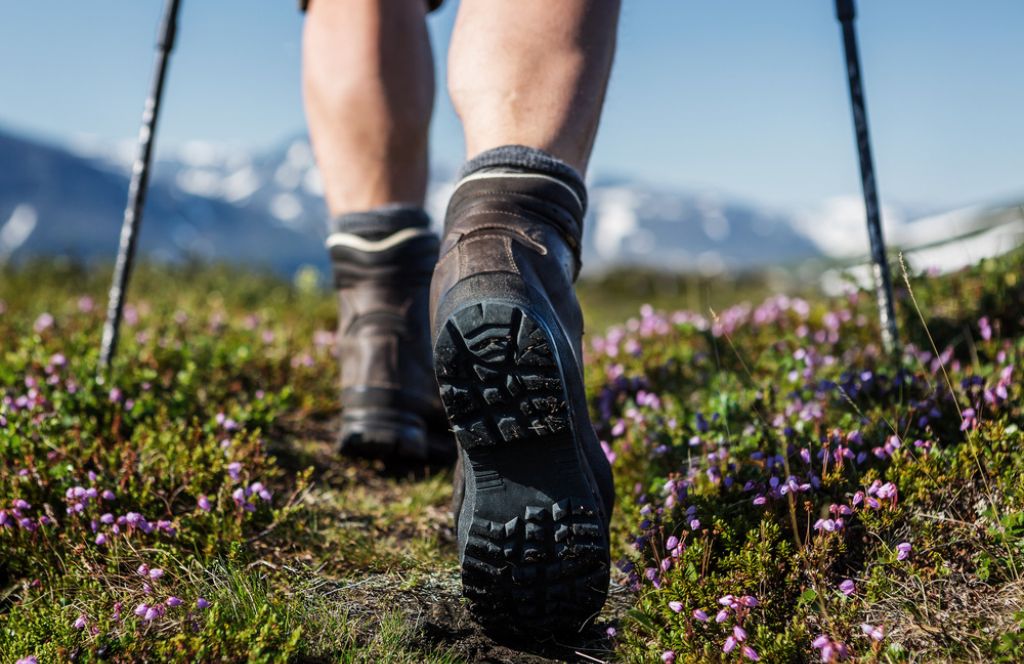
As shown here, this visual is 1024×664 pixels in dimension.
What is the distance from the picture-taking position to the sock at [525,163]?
2123mm

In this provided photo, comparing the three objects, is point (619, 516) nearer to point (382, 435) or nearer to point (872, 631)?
point (382, 435)

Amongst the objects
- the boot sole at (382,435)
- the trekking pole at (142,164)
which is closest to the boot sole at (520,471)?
the boot sole at (382,435)

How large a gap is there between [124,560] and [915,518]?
2077 mm

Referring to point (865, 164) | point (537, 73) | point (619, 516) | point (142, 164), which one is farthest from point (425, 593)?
point (142, 164)

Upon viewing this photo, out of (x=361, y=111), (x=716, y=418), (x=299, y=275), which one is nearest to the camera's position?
(x=716, y=418)

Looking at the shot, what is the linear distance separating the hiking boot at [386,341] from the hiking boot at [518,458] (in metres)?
1.19

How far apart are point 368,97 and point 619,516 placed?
6.09 feet

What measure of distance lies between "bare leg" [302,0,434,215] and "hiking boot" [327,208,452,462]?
0.14 m

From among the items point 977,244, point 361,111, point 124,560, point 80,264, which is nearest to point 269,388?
point 361,111

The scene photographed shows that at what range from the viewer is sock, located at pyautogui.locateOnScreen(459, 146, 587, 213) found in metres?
2.12

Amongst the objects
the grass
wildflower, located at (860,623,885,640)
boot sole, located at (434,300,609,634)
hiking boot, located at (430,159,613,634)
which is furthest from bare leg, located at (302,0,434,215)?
wildflower, located at (860,623,885,640)

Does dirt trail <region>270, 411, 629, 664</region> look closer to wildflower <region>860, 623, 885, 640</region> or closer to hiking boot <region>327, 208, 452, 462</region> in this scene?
hiking boot <region>327, 208, 452, 462</region>

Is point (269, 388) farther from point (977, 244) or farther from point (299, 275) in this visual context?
point (299, 275)

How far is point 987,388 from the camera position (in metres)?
2.54
